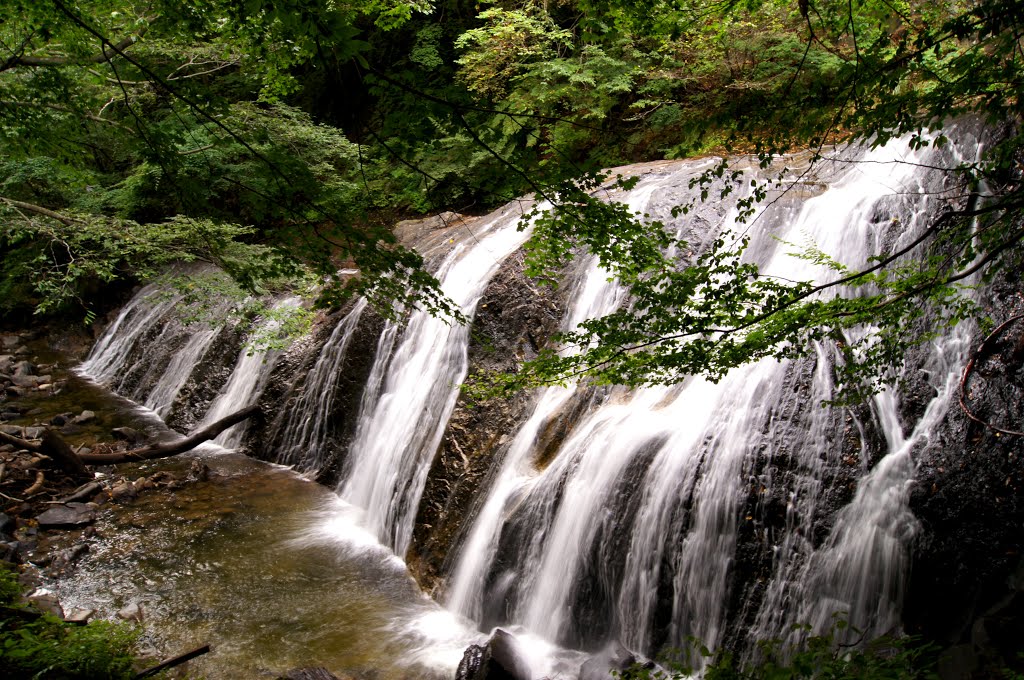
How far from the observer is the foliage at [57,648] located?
4098 millimetres

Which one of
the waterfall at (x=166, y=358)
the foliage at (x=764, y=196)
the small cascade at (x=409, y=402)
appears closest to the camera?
the foliage at (x=764, y=196)

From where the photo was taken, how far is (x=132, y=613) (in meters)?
6.32

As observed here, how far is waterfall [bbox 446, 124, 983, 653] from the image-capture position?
4.68m

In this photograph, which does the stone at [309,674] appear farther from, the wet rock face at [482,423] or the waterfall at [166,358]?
the waterfall at [166,358]

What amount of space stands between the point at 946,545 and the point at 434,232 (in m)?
10.4

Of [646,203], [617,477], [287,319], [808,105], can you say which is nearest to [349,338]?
[287,319]

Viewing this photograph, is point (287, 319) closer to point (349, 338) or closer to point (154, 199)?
point (349, 338)

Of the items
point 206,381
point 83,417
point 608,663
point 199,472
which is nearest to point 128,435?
point 83,417

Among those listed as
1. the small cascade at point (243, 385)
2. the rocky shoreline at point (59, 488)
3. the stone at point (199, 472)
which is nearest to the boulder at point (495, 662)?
the rocky shoreline at point (59, 488)

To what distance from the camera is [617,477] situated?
6.00 meters

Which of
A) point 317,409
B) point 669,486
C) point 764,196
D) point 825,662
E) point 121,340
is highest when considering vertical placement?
point 764,196

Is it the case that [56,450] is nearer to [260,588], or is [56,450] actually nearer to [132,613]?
[132,613]

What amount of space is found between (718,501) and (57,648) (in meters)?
4.99

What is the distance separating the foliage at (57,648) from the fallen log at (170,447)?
16.3 ft
